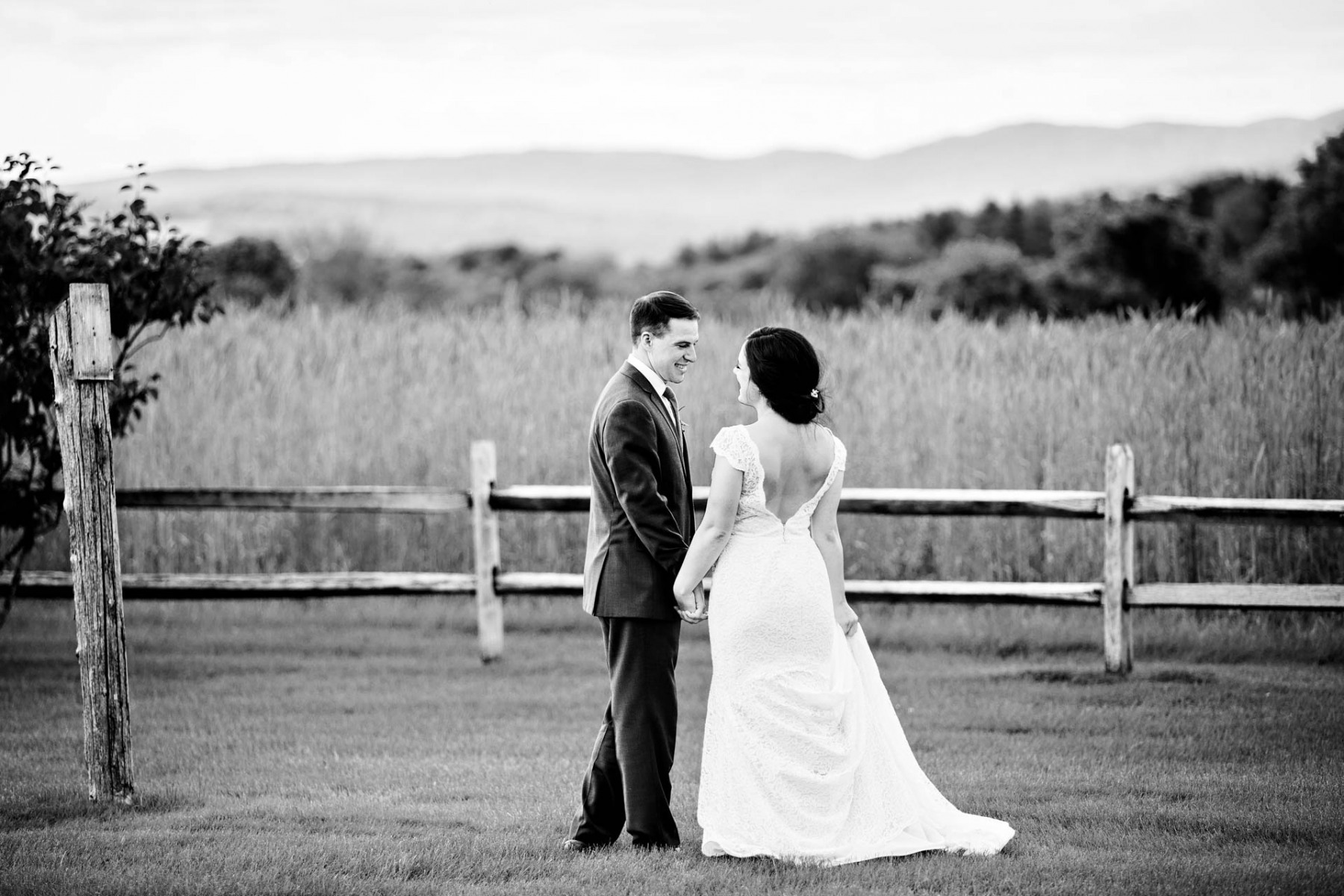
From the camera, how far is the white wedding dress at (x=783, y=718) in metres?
4.90

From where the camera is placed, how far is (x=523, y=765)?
674 centimetres

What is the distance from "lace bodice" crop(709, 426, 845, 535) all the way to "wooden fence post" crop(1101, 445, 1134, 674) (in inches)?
160

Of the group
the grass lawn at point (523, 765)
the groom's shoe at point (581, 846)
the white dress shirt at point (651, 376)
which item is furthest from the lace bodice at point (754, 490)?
the groom's shoe at point (581, 846)

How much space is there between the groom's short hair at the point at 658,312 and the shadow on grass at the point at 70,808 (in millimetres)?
2948

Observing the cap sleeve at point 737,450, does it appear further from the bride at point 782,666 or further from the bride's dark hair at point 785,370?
the bride's dark hair at point 785,370

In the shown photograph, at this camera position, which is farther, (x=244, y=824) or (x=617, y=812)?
(x=244, y=824)

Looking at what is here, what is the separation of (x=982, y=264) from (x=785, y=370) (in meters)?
27.6

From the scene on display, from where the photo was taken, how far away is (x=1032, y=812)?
5738 millimetres

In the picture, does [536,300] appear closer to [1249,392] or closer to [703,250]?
[1249,392]

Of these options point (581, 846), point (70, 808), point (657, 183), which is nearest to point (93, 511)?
point (70, 808)

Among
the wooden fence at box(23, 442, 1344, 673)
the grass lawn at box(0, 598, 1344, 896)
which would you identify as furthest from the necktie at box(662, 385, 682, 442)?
the wooden fence at box(23, 442, 1344, 673)

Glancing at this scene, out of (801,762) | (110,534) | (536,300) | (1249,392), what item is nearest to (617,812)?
(801,762)

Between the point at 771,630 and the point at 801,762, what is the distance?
469mm

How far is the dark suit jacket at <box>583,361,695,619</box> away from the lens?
15.5 feet
